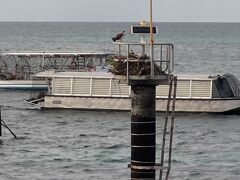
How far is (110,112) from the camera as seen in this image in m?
67.2

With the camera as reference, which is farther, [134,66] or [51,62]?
[51,62]

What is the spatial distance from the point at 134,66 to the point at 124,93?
140 feet

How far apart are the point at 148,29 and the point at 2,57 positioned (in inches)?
3102

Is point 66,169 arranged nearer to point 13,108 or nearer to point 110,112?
point 110,112

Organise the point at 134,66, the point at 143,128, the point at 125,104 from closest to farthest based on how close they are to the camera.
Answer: the point at 143,128, the point at 134,66, the point at 125,104

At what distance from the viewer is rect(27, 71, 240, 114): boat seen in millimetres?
65375

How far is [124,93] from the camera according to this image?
67.6 m

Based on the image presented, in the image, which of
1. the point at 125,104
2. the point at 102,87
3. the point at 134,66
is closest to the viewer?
the point at 134,66

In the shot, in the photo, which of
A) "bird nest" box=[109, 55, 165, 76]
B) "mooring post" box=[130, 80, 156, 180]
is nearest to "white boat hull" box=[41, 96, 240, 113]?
"bird nest" box=[109, 55, 165, 76]

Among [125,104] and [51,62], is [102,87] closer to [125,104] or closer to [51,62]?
[125,104]

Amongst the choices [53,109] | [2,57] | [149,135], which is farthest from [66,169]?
[2,57]

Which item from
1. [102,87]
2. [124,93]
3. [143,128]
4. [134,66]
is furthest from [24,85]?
[143,128]

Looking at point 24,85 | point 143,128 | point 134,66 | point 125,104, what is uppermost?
point 134,66

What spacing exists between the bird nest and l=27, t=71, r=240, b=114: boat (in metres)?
39.9
